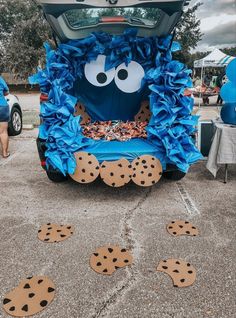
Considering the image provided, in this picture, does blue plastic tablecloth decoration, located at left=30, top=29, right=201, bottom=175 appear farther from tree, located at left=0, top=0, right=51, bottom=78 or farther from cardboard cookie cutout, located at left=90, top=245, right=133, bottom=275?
tree, located at left=0, top=0, right=51, bottom=78

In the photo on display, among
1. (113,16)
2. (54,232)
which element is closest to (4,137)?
(113,16)

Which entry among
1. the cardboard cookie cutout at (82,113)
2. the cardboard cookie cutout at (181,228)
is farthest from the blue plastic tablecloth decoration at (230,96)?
the cardboard cookie cutout at (82,113)

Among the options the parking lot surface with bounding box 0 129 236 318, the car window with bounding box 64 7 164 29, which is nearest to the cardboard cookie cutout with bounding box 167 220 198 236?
the parking lot surface with bounding box 0 129 236 318

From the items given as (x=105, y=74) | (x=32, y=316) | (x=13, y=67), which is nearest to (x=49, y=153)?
(x=105, y=74)

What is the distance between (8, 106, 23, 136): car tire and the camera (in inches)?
281

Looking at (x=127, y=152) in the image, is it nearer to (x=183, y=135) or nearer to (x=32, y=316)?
(x=183, y=135)

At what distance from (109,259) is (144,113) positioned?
2624 mm

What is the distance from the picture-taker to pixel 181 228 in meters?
3.06

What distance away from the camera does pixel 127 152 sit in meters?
3.62

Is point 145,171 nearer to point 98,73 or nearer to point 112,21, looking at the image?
point 98,73

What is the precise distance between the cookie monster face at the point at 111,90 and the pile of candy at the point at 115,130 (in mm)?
205

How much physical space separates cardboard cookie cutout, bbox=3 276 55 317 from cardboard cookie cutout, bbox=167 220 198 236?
129 cm

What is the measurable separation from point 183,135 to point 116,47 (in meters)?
1.53

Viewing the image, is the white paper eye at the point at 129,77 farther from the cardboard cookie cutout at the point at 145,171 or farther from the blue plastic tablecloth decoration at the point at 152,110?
the cardboard cookie cutout at the point at 145,171
